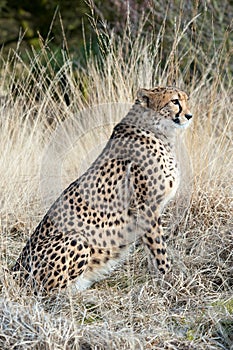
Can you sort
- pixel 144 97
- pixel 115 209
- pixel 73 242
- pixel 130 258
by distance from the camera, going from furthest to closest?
pixel 130 258
pixel 144 97
pixel 115 209
pixel 73 242

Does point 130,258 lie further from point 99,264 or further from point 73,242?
point 73,242

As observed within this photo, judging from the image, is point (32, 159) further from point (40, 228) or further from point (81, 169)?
point (40, 228)

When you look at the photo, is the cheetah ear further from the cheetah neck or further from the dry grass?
the dry grass

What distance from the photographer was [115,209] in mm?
3209

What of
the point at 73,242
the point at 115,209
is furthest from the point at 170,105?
the point at 73,242

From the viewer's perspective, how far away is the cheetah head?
3.28m

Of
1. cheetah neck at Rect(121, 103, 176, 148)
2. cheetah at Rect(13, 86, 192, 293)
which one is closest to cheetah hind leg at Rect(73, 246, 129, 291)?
cheetah at Rect(13, 86, 192, 293)

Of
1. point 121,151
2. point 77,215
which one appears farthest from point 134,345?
point 121,151

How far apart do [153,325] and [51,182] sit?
1647 mm

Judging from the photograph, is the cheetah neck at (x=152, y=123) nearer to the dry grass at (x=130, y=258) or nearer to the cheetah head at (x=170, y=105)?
the cheetah head at (x=170, y=105)

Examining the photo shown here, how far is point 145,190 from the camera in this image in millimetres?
3234

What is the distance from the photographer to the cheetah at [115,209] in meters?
3.10

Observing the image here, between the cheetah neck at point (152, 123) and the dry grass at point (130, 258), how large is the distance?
54 cm

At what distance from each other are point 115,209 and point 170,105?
0.52 meters
